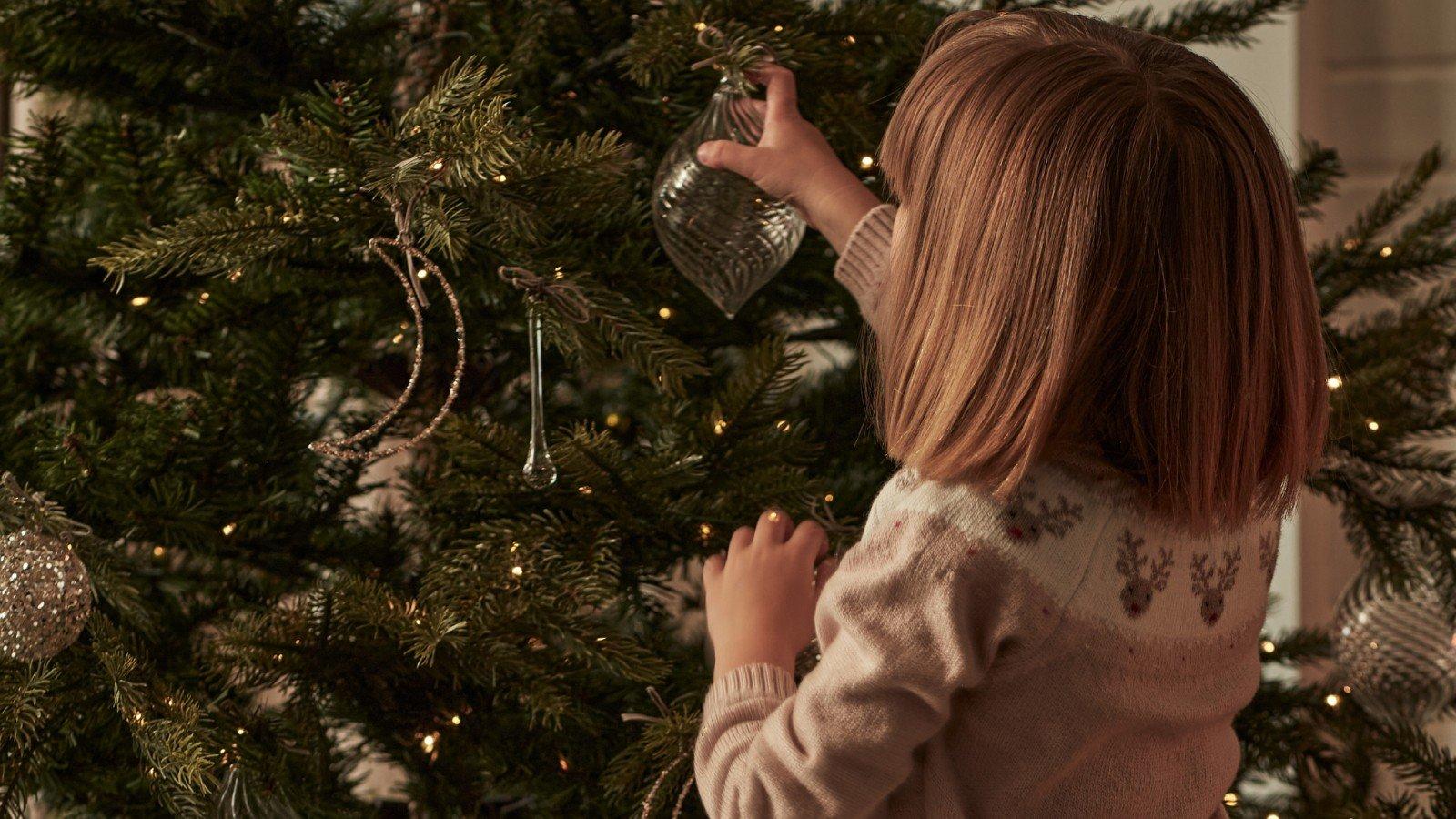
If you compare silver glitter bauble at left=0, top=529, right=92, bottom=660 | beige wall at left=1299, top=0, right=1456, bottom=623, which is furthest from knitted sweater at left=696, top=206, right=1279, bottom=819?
beige wall at left=1299, top=0, right=1456, bottom=623

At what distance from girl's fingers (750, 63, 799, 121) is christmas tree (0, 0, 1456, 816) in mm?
11

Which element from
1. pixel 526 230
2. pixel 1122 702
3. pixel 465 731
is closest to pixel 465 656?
pixel 465 731

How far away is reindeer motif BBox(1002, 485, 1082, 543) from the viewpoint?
1.86 ft

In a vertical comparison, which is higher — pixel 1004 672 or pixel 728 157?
pixel 728 157

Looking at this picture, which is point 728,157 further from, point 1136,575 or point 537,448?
point 1136,575

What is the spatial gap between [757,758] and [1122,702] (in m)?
0.17

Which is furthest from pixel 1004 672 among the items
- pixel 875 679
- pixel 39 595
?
pixel 39 595

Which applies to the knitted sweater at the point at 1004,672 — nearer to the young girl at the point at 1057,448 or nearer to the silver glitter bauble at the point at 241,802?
A: the young girl at the point at 1057,448

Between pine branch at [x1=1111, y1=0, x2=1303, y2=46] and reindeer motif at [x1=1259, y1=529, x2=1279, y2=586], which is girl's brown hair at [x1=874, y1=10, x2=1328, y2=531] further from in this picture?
pine branch at [x1=1111, y1=0, x2=1303, y2=46]

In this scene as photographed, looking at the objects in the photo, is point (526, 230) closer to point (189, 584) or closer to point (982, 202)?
point (982, 202)

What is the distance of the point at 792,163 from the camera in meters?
0.69

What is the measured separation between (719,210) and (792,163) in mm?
49

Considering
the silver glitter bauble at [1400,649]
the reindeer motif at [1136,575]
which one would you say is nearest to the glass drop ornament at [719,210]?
the reindeer motif at [1136,575]

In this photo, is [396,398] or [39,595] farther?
[396,398]
